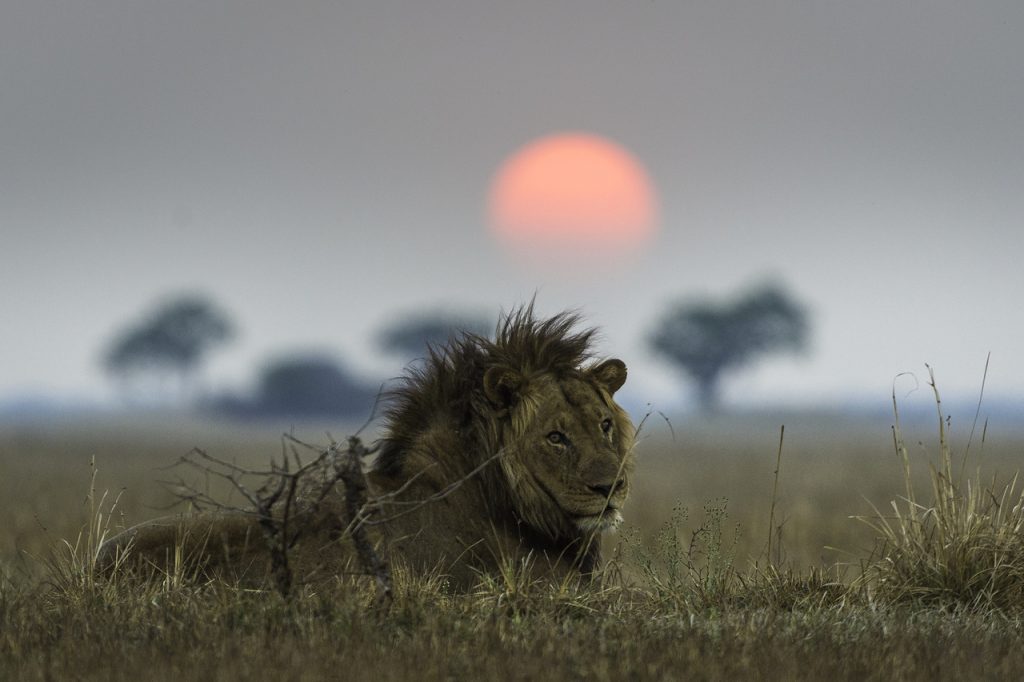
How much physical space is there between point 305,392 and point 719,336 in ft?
135

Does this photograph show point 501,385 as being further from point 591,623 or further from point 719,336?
point 719,336

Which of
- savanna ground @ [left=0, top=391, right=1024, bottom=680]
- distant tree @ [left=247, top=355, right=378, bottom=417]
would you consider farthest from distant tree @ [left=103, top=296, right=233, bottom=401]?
savanna ground @ [left=0, top=391, right=1024, bottom=680]

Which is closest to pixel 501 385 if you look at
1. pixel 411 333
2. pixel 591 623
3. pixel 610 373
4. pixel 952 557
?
pixel 610 373

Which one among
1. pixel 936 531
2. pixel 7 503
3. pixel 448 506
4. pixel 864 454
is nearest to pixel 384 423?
pixel 448 506

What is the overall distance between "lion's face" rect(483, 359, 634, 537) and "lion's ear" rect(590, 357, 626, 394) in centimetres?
34

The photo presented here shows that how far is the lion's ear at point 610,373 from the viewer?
8336 mm

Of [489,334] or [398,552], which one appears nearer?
[398,552]

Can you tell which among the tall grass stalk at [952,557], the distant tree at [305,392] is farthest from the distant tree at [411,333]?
the tall grass stalk at [952,557]

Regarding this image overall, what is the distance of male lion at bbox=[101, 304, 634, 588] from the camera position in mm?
7680

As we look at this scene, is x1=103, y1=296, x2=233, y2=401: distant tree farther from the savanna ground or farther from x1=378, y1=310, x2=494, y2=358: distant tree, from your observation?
the savanna ground

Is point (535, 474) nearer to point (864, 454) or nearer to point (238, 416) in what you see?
point (864, 454)

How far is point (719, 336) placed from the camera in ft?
403

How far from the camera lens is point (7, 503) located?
83.1 feet

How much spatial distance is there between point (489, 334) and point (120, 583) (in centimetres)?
273
